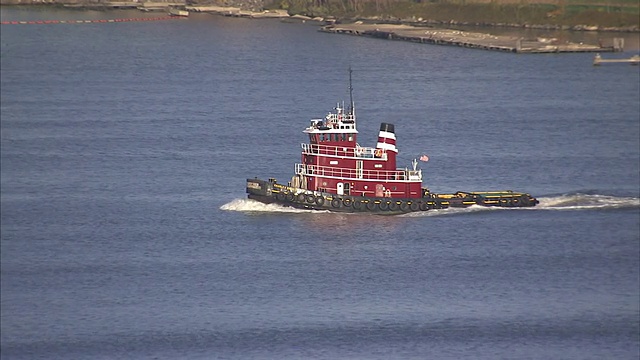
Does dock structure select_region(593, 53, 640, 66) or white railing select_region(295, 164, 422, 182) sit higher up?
white railing select_region(295, 164, 422, 182)

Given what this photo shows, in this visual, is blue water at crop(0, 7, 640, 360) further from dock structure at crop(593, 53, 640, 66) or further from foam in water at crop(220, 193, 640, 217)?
dock structure at crop(593, 53, 640, 66)

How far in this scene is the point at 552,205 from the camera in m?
77.0

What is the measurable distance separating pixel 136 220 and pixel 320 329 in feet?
62.0

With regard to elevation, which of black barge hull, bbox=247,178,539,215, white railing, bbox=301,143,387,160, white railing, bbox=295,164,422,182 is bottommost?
black barge hull, bbox=247,178,539,215

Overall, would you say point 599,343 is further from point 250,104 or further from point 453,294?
point 250,104

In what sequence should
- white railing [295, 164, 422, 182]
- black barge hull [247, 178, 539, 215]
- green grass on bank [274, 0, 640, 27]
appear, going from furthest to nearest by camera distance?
green grass on bank [274, 0, 640, 27] → white railing [295, 164, 422, 182] → black barge hull [247, 178, 539, 215]

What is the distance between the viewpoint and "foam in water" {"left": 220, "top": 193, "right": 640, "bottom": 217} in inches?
2953

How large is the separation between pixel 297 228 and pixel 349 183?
155 inches

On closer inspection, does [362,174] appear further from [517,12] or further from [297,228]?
[517,12]

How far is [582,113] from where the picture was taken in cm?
11050

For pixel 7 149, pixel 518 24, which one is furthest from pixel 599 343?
pixel 518 24

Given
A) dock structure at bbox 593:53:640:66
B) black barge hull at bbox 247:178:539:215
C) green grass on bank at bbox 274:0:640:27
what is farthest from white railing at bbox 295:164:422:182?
green grass on bank at bbox 274:0:640:27

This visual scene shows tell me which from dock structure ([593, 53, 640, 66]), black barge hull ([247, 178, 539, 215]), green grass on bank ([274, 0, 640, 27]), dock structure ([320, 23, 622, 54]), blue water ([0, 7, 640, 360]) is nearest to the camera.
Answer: blue water ([0, 7, 640, 360])

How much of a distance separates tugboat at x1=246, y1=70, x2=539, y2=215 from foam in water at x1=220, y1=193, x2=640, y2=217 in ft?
0.89
